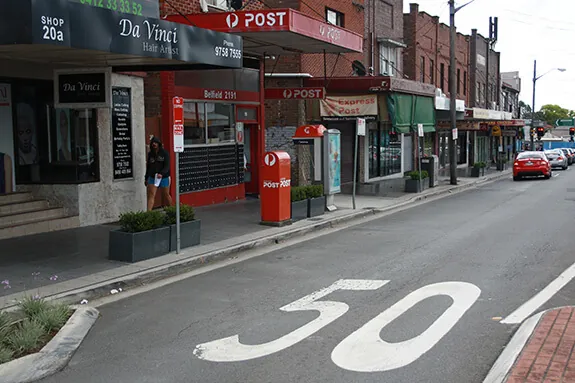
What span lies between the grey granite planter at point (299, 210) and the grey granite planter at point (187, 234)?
13.1 feet

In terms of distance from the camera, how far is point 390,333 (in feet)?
22.5

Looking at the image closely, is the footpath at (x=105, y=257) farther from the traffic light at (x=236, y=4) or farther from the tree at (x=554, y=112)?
the tree at (x=554, y=112)

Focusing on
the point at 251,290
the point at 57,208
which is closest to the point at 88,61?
the point at 57,208

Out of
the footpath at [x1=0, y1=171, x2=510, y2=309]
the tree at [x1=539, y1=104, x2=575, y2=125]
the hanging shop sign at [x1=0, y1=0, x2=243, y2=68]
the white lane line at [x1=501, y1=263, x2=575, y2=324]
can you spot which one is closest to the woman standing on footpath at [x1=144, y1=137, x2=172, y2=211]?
the footpath at [x1=0, y1=171, x2=510, y2=309]

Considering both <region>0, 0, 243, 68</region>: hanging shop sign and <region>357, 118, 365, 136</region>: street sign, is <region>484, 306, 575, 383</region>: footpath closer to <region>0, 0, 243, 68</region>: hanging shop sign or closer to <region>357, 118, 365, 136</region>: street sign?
<region>0, 0, 243, 68</region>: hanging shop sign

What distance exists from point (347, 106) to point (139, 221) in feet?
47.6

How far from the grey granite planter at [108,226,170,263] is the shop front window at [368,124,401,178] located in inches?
810

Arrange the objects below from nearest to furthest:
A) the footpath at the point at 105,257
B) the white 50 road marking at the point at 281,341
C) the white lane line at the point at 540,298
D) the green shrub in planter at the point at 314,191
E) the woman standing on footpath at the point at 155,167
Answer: the white 50 road marking at the point at 281,341, the white lane line at the point at 540,298, the footpath at the point at 105,257, the woman standing on footpath at the point at 155,167, the green shrub in planter at the point at 314,191

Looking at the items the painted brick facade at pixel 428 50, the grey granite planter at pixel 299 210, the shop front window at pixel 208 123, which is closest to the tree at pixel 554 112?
the painted brick facade at pixel 428 50

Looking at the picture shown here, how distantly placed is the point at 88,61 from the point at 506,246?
838 cm

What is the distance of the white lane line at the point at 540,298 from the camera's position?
7.35 metres

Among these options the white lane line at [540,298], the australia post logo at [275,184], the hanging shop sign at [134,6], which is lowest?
the white lane line at [540,298]

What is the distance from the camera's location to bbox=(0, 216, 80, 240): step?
1259 cm

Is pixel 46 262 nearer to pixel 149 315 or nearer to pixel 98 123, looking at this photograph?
pixel 149 315
